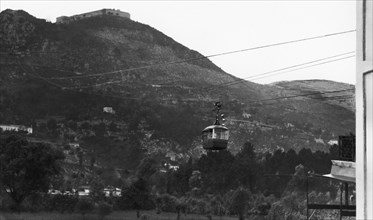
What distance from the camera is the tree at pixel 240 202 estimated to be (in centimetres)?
6961

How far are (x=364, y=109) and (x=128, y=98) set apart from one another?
131513 mm

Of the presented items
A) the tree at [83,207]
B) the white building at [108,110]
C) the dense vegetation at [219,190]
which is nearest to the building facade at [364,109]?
the dense vegetation at [219,190]

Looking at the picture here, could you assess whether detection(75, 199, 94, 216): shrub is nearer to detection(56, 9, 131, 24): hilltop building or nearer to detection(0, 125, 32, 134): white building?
detection(0, 125, 32, 134): white building

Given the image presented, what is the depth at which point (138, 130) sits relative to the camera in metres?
122

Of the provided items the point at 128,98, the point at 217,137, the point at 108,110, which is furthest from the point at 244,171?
the point at 217,137

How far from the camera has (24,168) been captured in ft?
191

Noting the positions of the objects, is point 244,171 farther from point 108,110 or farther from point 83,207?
point 108,110

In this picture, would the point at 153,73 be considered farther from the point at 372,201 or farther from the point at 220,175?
the point at 372,201

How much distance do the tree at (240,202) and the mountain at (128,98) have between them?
37.0 metres

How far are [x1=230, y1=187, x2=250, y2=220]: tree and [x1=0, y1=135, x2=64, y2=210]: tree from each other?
21.5 meters

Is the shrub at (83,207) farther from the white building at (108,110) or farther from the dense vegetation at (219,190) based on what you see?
the white building at (108,110)

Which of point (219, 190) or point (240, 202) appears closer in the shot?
point (240, 202)

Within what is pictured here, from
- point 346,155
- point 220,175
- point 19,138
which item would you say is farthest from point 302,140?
point 346,155

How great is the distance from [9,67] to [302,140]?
63.2 m
